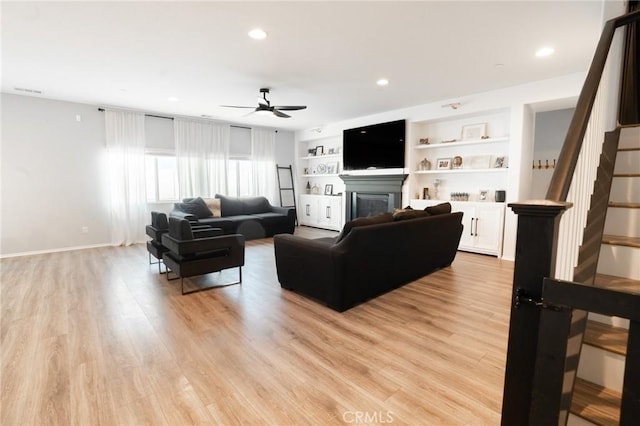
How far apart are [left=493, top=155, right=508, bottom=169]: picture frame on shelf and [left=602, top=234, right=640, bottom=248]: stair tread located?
144 inches

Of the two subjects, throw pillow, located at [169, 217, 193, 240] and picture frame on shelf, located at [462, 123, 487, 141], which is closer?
throw pillow, located at [169, 217, 193, 240]

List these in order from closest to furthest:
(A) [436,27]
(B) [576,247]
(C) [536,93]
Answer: (B) [576,247], (A) [436,27], (C) [536,93]

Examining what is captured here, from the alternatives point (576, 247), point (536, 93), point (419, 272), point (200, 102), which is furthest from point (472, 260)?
point (200, 102)

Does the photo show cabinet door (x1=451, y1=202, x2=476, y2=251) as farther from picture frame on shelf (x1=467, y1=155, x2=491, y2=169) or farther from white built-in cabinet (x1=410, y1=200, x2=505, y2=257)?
picture frame on shelf (x1=467, y1=155, x2=491, y2=169)

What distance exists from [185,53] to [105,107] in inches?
141

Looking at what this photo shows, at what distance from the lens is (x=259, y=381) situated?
1908 millimetres

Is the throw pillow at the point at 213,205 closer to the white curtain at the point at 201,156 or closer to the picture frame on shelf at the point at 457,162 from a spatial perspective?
the white curtain at the point at 201,156

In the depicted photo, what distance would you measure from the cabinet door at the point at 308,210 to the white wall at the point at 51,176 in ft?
15.5

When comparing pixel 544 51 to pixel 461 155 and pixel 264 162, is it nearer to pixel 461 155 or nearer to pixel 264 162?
pixel 461 155

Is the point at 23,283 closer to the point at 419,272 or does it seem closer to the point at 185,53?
the point at 185,53

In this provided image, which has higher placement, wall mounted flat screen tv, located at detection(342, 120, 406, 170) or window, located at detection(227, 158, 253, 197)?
wall mounted flat screen tv, located at detection(342, 120, 406, 170)

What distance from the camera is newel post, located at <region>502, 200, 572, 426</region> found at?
37.6 inches

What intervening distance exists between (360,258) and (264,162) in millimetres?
5970

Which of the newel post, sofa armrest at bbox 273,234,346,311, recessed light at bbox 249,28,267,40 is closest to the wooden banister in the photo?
the newel post
